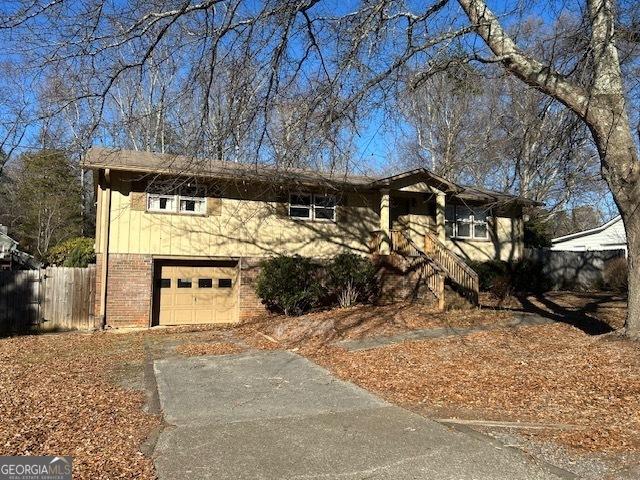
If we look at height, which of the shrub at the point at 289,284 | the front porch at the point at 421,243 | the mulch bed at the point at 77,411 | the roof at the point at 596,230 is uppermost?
the roof at the point at 596,230

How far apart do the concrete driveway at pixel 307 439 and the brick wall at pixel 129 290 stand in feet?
25.7

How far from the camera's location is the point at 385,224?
18.6 m

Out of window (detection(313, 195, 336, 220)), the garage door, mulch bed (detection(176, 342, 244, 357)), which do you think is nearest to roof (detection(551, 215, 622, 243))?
window (detection(313, 195, 336, 220))

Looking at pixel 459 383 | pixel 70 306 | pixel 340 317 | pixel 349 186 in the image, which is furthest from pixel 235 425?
pixel 349 186

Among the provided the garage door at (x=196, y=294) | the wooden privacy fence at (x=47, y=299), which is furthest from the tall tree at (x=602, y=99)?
the wooden privacy fence at (x=47, y=299)

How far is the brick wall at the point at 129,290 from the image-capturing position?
1559cm

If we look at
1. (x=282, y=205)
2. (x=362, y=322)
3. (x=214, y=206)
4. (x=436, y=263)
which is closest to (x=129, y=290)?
(x=214, y=206)

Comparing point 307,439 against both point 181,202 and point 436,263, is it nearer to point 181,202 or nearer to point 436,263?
point 436,263

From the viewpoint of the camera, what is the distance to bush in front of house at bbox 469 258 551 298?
762 inches

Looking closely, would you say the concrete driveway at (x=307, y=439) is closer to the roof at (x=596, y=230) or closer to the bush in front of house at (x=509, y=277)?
the bush in front of house at (x=509, y=277)

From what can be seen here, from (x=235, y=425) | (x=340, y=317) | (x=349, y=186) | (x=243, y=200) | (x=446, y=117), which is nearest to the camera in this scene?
(x=235, y=425)

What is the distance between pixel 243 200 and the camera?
57.1 ft

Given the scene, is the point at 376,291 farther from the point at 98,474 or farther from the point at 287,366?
the point at 98,474

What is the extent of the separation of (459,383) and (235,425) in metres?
3.57
